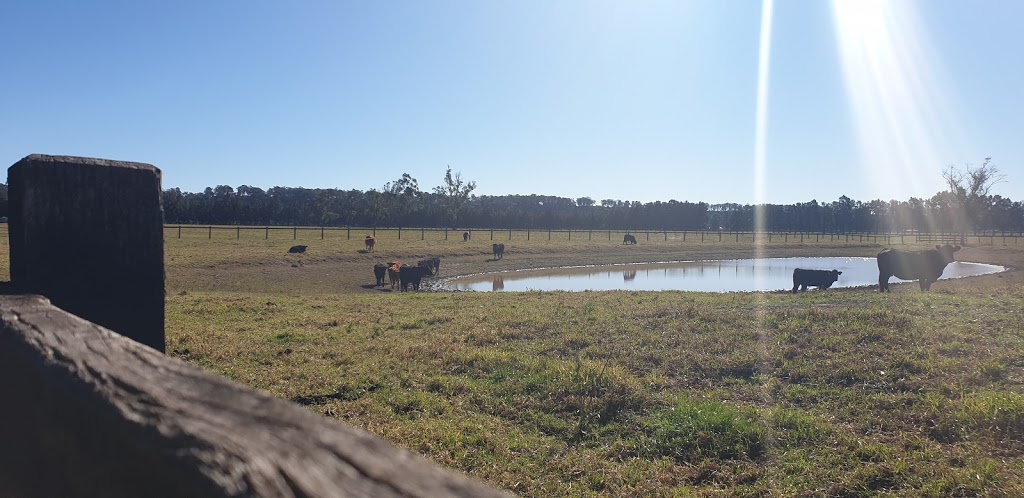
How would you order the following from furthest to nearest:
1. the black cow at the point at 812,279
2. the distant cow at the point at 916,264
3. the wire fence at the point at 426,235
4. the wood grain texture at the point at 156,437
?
1. the wire fence at the point at 426,235
2. the black cow at the point at 812,279
3. the distant cow at the point at 916,264
4. the wood grain texture at the point at 156,437

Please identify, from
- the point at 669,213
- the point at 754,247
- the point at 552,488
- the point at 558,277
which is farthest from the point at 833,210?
the point at 552,488

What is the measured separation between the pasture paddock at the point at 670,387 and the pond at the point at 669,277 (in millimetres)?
14286

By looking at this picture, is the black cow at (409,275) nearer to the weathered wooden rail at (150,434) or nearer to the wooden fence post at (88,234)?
the wooden fence post at (88,234)

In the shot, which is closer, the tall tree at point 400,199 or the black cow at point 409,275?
the black cow at point 409,275

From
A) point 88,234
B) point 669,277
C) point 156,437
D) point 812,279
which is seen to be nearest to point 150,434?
point 156,437

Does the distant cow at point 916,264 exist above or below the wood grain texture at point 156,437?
below

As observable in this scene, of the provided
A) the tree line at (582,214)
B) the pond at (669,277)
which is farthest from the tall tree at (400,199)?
the pond at (669,277)

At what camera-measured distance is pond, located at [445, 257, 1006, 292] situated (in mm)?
28203

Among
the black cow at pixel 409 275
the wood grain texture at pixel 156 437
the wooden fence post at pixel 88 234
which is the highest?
the wooden fence post at pixel 88 234

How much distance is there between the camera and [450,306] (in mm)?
14789

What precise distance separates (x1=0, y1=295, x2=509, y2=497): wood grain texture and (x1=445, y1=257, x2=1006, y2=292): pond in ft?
76.4

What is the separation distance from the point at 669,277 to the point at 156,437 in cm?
3480

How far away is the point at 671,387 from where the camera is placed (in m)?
7.25

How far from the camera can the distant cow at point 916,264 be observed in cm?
2070
